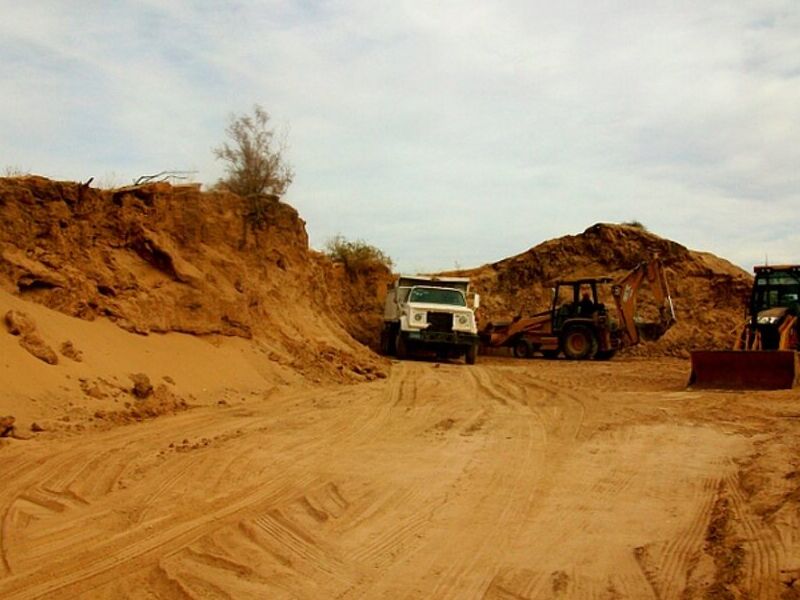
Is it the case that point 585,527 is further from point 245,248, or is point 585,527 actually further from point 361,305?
point 361,305

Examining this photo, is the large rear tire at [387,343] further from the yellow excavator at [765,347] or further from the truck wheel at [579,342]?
the yellow excavator at [765,347]

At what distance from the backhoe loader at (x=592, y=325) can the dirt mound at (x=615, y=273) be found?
6094 millimetres

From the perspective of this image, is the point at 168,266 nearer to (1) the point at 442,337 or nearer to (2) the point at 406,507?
(1) the point at 442,337

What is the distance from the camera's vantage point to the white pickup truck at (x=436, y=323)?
24141 millimetres

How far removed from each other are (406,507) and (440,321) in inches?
685

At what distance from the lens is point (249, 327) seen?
17078 millimetres

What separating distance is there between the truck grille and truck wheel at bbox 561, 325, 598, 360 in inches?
212

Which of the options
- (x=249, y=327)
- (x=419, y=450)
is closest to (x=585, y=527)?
(x=419, y=450)

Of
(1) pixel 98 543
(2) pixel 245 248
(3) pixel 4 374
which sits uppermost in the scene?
(2) pixel 245 248

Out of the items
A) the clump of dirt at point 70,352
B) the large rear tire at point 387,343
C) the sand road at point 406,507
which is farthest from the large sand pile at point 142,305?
the large rear tire at point 387,343

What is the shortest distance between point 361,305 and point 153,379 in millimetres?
22848

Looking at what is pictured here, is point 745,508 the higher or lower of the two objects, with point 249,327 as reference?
lower

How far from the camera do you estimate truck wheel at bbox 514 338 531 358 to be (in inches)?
1134

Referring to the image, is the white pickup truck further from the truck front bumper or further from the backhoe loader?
the backhoe loader
